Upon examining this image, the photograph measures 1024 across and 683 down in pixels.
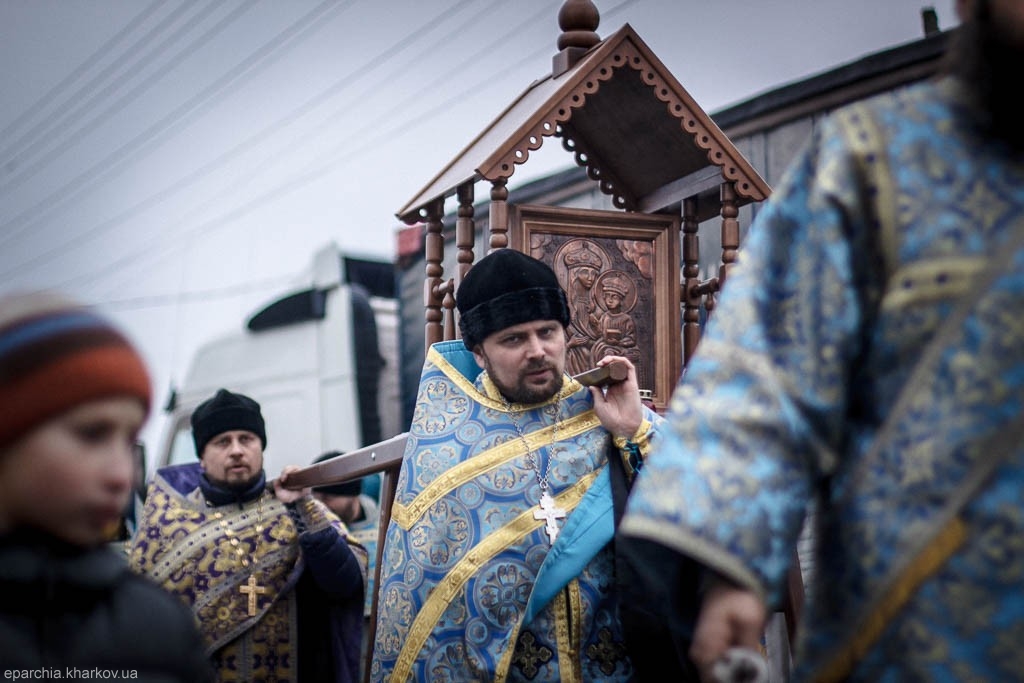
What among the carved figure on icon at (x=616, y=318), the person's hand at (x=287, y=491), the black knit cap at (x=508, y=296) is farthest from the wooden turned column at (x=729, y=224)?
the person's hand at (x=287, y=491)

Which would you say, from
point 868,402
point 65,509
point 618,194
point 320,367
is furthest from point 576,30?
point 320,367

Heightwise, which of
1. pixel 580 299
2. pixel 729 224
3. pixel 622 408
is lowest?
pixel 622 408

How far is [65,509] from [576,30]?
3410 millimetres

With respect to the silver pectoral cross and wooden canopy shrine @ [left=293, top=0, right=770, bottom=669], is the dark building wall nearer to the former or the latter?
wooden canopy shrine @ [left=293, top=0, right=770, bottom=669]

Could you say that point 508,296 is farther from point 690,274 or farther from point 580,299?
point 690,274

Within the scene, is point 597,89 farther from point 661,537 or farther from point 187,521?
Answer: point 661,537

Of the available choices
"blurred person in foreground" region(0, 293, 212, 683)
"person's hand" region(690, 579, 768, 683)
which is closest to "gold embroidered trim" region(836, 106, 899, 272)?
"person's hand" region(690, 579, 768, 683)

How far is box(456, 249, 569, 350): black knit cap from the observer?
12.1 ft

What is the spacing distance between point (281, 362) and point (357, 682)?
16.6 feet

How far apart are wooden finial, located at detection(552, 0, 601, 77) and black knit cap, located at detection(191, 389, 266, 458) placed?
1902 mm

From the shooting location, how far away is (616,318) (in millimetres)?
4688

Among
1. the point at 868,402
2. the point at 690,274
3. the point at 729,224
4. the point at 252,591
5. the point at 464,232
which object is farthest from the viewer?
the point at 690,274

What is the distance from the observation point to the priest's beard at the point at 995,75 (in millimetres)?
1682

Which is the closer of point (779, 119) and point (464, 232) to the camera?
point (464, 232)
